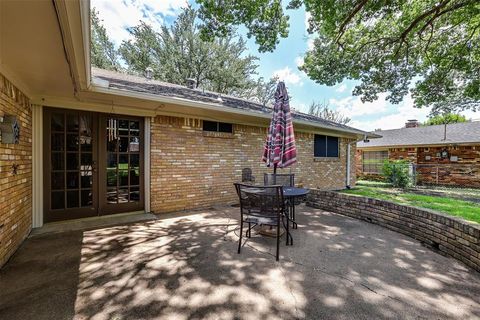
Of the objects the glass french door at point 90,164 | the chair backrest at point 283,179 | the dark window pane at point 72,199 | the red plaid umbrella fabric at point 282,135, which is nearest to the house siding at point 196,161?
the glass french door at point 90,164

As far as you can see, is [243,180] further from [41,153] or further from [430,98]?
[430,98]

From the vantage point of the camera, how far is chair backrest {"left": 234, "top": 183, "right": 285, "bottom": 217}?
2.91 m

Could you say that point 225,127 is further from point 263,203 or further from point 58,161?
point 58,161

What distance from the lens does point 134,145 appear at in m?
5.04

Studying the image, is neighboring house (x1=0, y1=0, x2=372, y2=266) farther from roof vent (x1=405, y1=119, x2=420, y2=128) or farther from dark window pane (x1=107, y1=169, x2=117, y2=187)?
roof vent (x1=405, y1=119, x2=420, y2=128)

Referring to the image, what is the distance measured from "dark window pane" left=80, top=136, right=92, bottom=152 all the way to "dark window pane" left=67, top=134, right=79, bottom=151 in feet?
0.28

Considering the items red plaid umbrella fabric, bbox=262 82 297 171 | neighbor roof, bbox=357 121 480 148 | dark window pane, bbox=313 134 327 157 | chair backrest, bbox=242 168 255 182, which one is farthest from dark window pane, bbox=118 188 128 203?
neighbor roof, bbox=357 121 480 148

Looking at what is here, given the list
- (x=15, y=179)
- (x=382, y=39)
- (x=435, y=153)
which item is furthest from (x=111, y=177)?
(x=435, y=153)

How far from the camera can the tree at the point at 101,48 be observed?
14.3 metres

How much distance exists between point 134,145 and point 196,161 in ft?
4.96

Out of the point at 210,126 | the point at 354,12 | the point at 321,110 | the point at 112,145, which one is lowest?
the point at 112,145

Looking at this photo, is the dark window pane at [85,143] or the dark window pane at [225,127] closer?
the dark window pane at [85,143]

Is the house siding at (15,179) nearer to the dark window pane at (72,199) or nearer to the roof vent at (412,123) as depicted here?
the dark window pane at (72,199)

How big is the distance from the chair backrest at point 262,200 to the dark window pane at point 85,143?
345 centimetres
